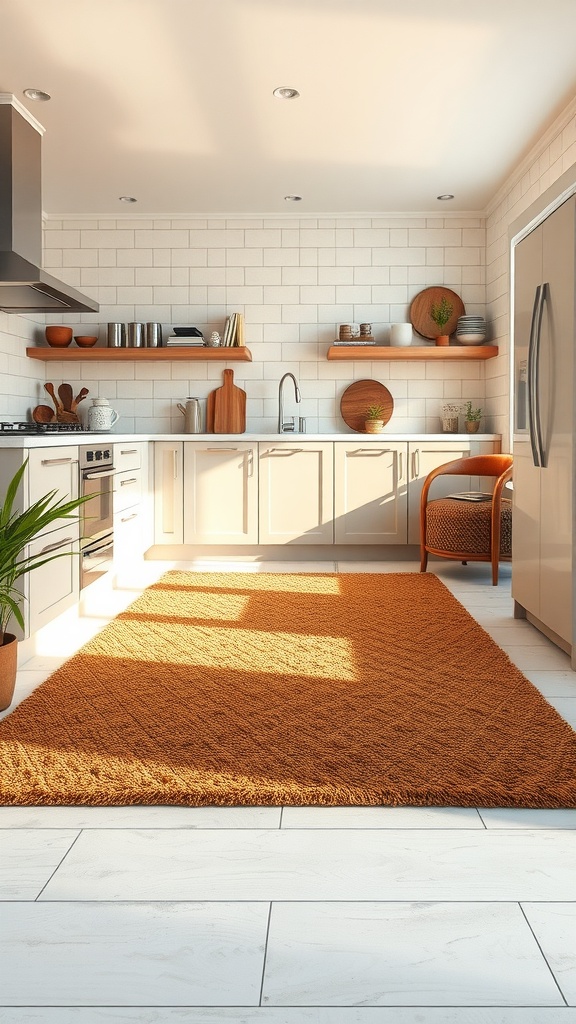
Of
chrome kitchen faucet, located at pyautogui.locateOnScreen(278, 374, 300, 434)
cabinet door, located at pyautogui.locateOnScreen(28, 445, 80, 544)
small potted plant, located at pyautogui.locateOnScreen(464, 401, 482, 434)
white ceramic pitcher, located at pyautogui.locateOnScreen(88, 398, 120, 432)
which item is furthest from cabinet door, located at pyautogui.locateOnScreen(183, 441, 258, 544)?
cabinet door, located at pyautogui.locateOnScreen(28, 445, 80, 544)

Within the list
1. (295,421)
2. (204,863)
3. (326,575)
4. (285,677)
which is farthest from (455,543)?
(204,863)

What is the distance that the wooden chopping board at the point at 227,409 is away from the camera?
19.3 ft

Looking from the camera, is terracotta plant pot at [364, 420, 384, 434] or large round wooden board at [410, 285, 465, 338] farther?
large round wooden board at [410, 285, 465, 338]

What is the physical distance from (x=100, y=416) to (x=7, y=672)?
3141 millimetres

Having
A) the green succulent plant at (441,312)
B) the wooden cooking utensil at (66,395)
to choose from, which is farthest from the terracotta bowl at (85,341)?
the green succulent plant at (441,312)

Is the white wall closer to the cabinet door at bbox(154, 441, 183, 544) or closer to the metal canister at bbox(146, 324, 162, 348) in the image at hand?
the metal canister at bbox(146, 324, 162, 348)

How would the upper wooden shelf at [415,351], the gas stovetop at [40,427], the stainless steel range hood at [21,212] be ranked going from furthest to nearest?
1. the upper wooden shelf at [415,351]
2. the gas stovetop at [40,427]
3. the stainless steel range hood at [21,212]

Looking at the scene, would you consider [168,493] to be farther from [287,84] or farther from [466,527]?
[287,84]

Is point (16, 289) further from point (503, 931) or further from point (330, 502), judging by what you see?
point (503, 931)

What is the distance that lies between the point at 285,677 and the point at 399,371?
363cm

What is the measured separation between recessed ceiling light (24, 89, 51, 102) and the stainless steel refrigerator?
2.33 m

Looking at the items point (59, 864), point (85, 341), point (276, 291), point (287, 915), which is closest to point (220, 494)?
point (85, 341)

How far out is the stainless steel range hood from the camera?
395cm

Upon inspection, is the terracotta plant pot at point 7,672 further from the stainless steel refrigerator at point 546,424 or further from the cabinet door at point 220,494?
the cabinet door at point 220,494
